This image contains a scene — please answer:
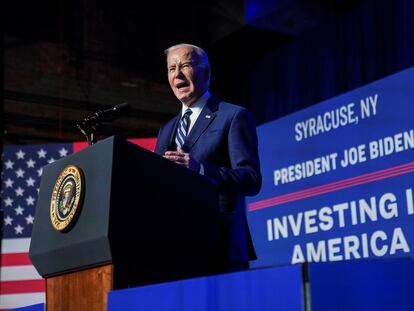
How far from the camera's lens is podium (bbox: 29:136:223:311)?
1.42m

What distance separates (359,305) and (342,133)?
3427 mm

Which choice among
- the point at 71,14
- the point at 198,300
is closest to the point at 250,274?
the point at 198,300

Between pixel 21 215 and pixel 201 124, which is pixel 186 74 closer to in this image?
pixel 201 124

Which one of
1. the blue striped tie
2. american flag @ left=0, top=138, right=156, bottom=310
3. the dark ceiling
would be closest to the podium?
the blue striped tie

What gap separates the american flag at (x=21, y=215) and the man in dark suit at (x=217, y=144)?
2.78 metres

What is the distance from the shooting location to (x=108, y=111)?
5.60 feet

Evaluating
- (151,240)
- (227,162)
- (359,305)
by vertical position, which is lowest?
(359,305)

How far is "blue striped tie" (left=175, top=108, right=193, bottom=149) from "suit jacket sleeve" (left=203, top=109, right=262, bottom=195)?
13 cm

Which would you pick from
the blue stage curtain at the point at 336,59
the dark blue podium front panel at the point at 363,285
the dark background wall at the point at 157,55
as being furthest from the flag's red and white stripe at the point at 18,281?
the dark blue podium front panel at the point at 363,285

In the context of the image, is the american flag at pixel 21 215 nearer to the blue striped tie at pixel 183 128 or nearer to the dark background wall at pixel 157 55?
the dark background wall at pixel 157 55

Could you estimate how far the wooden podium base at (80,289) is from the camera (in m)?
1.40

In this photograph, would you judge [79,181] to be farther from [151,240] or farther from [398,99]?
[398,99]

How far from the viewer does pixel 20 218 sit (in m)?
4.84

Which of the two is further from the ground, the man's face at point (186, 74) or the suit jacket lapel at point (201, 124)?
the man's face at point (186, 74)
